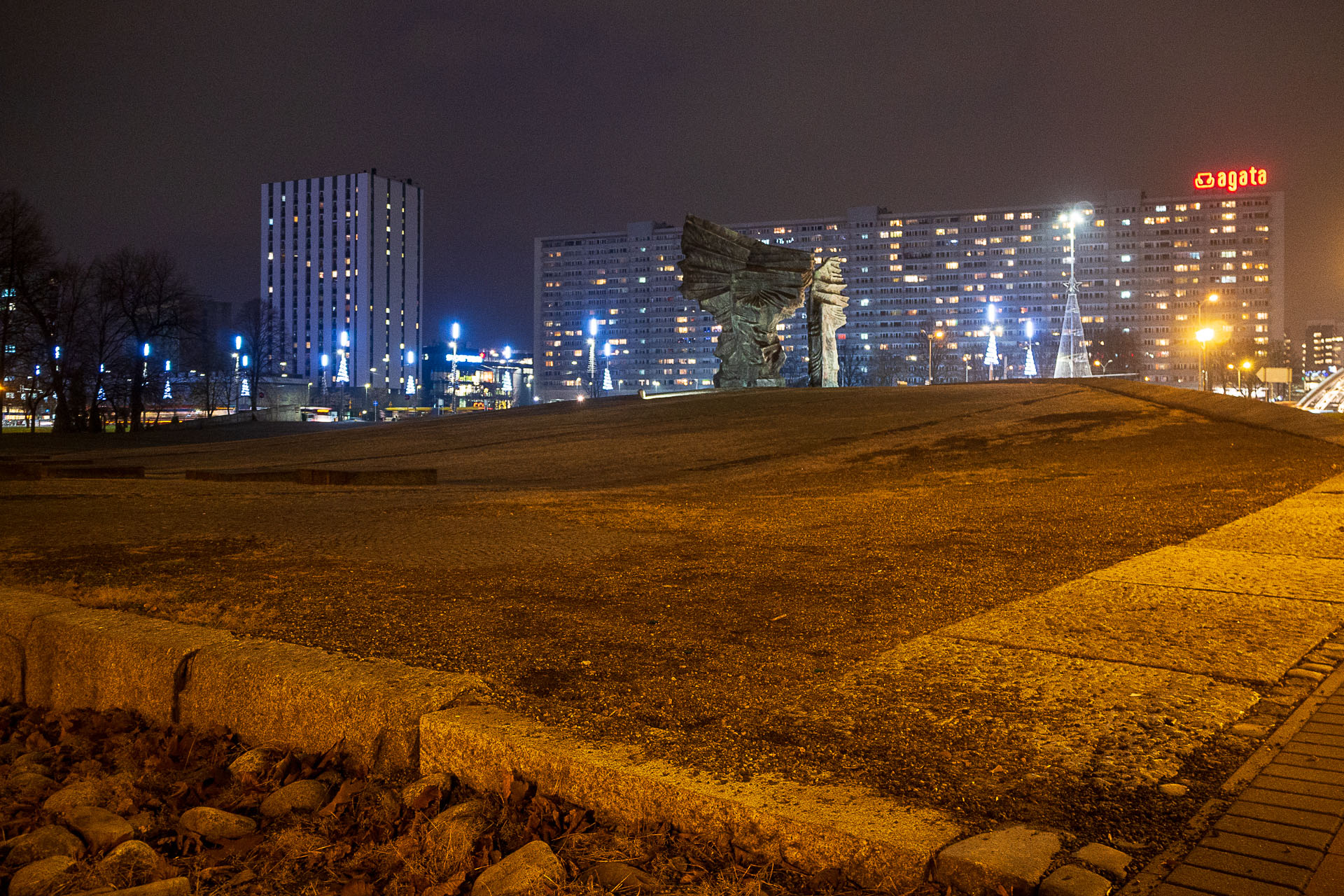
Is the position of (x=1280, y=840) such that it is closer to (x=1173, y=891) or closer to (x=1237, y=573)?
(x=1173, y=891)

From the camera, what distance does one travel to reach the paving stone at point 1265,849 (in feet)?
8.28

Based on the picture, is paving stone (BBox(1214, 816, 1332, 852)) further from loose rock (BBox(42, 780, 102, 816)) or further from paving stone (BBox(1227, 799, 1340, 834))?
loose rock (BBox(42, 780, 102, 816))

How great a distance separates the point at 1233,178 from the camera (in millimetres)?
139500

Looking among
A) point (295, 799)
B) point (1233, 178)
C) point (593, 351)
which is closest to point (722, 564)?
point (295, 799)

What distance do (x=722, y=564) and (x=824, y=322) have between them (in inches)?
1703

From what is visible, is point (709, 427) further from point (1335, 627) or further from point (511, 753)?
point (511, 753)

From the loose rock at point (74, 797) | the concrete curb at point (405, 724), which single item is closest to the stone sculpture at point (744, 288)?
the concrete curb at point (405, 724)

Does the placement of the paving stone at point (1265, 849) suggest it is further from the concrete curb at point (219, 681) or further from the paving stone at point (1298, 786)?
the concrete curb at point (219, 681)

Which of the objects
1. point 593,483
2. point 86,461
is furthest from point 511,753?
point 86,461

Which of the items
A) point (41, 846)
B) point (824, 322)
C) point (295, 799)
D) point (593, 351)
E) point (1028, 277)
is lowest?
point (41, 846)

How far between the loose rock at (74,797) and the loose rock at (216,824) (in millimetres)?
575

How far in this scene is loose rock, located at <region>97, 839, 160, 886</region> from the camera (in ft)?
10.4

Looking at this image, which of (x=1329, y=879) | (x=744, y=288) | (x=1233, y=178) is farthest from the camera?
(x=1233, y=178)

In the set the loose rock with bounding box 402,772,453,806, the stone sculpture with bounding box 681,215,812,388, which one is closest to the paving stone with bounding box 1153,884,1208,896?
the loose rock with bounding box 402,772,453,806
